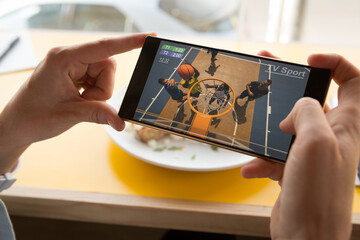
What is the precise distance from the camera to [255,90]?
0.72 metres

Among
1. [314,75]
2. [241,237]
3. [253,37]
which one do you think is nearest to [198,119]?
[314,75]

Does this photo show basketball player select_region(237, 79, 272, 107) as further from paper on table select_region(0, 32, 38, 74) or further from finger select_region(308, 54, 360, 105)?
paper on table select_region(0, 32, 38, 74)

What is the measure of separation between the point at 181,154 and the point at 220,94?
256mm

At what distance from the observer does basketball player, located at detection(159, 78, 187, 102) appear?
737mm

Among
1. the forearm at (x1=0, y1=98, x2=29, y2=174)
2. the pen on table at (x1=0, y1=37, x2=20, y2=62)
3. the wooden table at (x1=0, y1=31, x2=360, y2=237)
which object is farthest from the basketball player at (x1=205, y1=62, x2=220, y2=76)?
the pen on table at (x1=0, y1=37, x2=20, y2=62)

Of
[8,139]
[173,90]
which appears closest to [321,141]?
[173,90]

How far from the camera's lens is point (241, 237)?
122 cm

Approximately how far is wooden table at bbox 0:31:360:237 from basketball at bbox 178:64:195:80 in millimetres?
276

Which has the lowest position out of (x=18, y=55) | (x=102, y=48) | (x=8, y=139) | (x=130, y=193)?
(x=130, y=193)

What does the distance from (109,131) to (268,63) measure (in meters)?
0.47

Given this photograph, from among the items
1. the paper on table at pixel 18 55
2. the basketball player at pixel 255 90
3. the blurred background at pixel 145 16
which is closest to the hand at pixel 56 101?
the basketball player at pixel 255 90

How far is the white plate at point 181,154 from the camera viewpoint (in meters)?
0.84

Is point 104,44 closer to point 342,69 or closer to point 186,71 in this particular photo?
point 186,71
